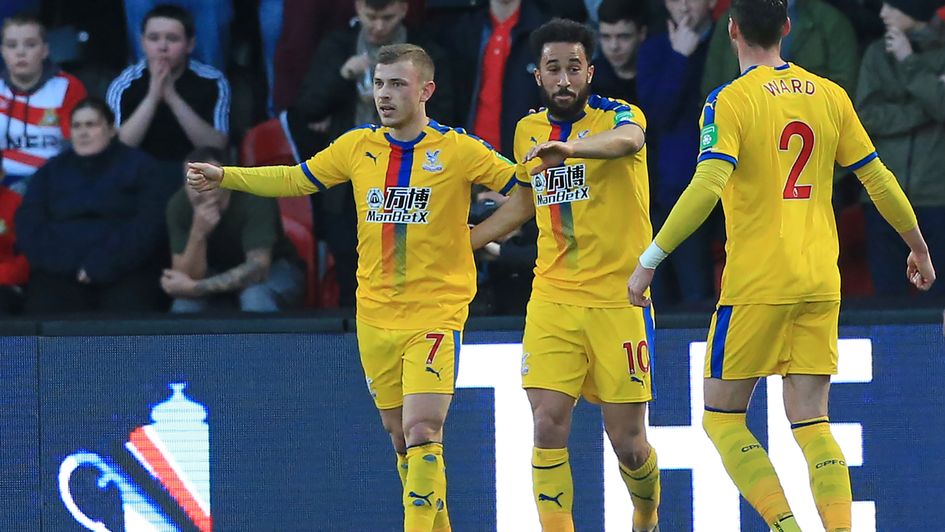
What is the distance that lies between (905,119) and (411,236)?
123 inches

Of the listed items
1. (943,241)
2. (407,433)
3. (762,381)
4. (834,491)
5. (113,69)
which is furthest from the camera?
(113,69)

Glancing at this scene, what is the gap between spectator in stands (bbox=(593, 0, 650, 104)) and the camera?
355 inches

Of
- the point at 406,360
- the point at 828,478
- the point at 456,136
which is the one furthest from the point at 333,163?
Answer: the point at 828,478

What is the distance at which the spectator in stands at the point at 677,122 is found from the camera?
8773 millimetres

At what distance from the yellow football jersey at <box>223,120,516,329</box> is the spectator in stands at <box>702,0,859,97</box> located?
85.1 inches

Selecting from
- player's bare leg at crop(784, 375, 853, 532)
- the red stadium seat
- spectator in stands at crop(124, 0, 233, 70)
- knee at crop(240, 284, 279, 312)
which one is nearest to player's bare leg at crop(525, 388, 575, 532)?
player's bare leg at crop(784, 375, 853, 532)

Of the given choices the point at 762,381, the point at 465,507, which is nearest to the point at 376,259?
the point at 465,507

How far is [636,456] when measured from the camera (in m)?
7.05

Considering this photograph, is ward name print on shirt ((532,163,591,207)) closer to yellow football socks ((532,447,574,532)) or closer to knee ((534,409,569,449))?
knee ((534,409,569,449))

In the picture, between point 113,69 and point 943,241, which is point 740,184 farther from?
point 113,69

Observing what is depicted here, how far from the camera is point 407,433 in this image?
22.8ft

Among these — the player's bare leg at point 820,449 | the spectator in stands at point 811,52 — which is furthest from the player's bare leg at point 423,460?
the spectator in stands at point 811,52

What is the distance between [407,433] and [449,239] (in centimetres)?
86

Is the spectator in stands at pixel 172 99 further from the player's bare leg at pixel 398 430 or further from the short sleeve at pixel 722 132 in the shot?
the short sleeve at pixel 722 132
